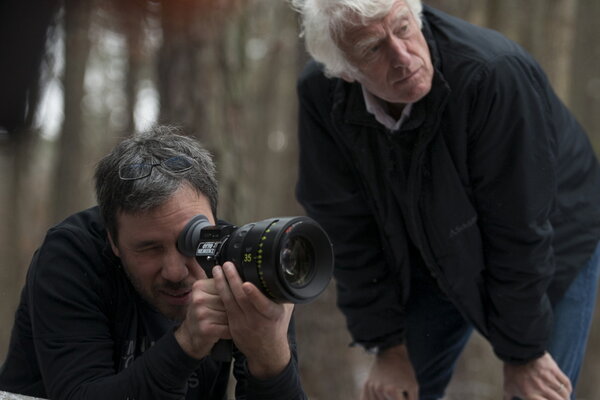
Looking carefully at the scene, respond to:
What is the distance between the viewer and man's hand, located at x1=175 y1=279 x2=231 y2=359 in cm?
173

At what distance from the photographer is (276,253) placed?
167 cm

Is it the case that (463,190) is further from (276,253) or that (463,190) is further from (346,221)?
(276,253)

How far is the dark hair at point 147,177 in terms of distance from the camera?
194cm

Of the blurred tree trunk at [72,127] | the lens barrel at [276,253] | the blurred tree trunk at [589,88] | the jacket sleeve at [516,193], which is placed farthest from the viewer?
the blurred tree trunk at [72,127]

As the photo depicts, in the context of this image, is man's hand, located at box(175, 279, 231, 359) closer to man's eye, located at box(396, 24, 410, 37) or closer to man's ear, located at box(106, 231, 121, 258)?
man's ear, located at box(106, 231, 121, 258)

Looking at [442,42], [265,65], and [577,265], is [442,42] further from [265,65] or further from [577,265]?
[265,65]

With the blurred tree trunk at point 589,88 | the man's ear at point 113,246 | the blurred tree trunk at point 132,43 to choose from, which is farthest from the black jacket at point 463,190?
the blurred tree trunk at point 589,88

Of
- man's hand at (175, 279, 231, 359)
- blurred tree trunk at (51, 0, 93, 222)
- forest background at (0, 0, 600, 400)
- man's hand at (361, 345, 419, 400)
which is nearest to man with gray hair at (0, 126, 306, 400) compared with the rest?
man's hand at (175, 279, 231, 359)

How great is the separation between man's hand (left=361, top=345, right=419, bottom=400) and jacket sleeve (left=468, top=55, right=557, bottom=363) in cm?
40

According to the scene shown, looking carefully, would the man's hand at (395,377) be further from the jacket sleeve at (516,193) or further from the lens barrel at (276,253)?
the lens barrel at (276,253)

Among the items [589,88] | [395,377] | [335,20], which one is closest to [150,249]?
[335,20]

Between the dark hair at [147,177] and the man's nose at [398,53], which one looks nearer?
the dark hair at [147,177]

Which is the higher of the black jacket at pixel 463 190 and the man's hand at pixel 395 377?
the black jacket at pixel 463 190

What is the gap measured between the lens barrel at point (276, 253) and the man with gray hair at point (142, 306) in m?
0.04
